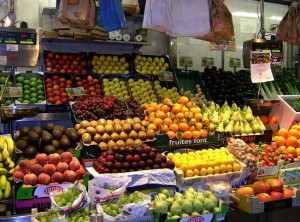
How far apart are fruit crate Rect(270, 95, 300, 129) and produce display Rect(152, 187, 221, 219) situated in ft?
8.56

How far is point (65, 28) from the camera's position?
6449mm

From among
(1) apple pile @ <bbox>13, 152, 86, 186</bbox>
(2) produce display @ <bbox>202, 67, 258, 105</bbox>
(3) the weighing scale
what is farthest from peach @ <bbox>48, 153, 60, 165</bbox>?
(2) produce display @ <bbox>202, 67, 258, 105</bbox>

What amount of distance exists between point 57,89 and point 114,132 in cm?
226

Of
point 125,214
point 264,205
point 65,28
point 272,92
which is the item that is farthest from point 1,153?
point 272,92

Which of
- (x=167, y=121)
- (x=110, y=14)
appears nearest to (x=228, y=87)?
(x=167, y=121)

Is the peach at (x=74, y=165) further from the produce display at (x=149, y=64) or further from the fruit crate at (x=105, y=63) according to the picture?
the produce display at (x=149, y=64)

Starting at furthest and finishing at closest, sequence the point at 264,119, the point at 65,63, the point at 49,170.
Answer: the point at 65,63, the point at 264,119, the point at 49,170

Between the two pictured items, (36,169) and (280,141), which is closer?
(36,169)

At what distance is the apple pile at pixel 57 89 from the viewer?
5.84 metres

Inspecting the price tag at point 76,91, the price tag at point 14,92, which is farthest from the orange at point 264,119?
the price tag at point 14,92

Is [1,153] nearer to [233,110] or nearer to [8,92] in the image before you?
→ [8,92]

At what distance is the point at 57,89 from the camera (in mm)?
5969

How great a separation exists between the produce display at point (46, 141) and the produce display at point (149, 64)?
2.89 meters

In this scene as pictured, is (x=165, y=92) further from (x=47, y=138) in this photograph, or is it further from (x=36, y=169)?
(x=36, y=169)
